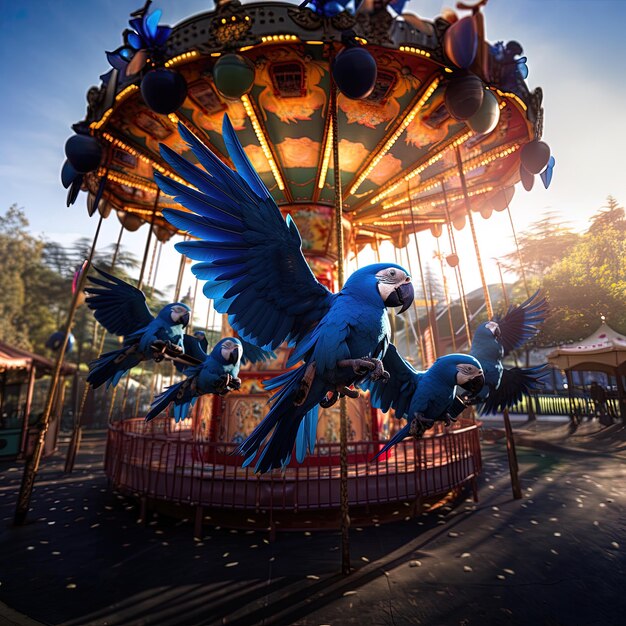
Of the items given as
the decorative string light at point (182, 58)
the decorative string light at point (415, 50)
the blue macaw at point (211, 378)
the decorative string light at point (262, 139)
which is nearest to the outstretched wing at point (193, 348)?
the blue macaw at point (211, 378)

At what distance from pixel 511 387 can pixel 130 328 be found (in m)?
4.28

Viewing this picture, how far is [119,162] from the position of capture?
830 centimetres

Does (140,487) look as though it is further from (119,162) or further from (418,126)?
(418,126)

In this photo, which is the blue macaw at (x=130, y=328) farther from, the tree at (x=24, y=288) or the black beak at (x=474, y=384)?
the tree at (x=24, y=288)

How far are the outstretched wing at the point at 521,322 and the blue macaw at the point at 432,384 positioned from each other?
5.06 ft

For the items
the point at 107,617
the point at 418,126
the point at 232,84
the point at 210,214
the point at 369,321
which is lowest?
the point at 107,617

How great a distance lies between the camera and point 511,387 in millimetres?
3541

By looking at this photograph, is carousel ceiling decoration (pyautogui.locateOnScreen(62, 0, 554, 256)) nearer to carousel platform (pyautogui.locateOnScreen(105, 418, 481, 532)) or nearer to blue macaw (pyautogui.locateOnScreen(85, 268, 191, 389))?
blue macaw (pyautogui.locateOnScreen(85, 268, 191, 389))

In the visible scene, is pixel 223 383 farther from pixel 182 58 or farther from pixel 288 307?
pixel 182 58

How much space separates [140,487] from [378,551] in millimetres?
4375

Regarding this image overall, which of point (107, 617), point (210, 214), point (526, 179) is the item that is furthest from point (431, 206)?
point (107, 617)

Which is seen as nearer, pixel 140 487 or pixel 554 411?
pixel 140 487

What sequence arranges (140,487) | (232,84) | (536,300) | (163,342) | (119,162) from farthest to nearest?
(119,162)
(140,487)
(232,84)
(536,300)
(163,342)

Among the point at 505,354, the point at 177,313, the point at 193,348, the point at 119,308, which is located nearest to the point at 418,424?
the point at 505,354
